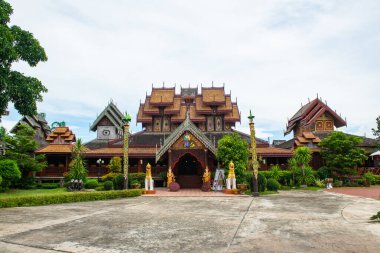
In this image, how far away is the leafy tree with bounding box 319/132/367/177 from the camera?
26266 mm

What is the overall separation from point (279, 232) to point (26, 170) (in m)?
23.9

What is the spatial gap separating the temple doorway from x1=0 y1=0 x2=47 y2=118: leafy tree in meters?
14.4

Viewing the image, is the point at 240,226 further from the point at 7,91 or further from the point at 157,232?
the point at 7,91

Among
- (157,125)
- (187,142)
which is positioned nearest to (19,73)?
(187,142)

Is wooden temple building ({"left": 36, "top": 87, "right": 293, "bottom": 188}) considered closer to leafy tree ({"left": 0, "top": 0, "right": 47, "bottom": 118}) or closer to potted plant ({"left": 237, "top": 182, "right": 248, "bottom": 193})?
potted plant ({"left": 237, "top": 182, "right": 248, "bottom": 193})

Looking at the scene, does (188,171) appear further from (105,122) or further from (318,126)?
(318,126)

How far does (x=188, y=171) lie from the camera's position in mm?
26750

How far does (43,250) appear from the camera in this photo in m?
5.82

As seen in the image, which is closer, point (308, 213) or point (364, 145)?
point (308, 213)

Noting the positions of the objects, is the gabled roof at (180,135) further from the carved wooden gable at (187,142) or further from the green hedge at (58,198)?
the green hedge at (58,198)

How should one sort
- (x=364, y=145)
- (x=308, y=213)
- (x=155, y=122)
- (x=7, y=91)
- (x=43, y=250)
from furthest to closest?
(x=155, y=122) < (x=364, y=145) < (x=7, y=91) < (x=308, y=213) < (x=43, y=250)

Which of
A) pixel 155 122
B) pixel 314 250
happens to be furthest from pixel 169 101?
pixel 314 250

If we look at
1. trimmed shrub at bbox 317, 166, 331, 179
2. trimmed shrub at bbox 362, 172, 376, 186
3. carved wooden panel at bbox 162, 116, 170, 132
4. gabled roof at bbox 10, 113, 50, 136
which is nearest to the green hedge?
carved wooden panel at bbox 162, 116, 170, 132

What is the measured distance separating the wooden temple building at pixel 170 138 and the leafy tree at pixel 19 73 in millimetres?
11299
